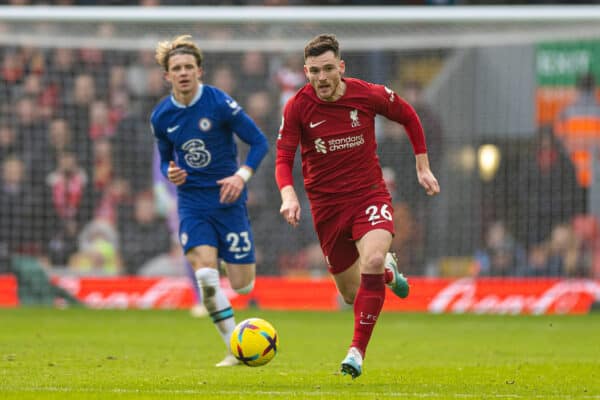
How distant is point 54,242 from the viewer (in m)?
18.9

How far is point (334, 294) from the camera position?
1862cm

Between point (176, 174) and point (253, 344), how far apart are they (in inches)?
72.0

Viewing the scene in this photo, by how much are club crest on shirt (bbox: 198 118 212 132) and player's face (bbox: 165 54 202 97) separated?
261mm

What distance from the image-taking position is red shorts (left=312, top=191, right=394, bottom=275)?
8461 mm

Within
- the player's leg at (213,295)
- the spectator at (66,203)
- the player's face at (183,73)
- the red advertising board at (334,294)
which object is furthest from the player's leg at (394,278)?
the spectator at (66,203)

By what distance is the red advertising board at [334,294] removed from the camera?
18000 mm

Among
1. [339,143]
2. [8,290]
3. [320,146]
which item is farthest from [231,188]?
[8,290]

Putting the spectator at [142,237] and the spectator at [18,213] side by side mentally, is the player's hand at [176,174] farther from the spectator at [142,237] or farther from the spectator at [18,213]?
the spectator at [18,213]

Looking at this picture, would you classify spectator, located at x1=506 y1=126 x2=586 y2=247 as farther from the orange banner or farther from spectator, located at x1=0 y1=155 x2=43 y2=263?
the orange banner

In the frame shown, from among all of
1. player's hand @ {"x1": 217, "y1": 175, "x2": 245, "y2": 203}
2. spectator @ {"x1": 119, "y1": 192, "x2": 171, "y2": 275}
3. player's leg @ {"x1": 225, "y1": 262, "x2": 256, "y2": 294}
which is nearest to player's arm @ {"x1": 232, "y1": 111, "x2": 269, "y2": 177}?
player's hand @ {"x1": 217, "y1": 175, "x2": 245, "y2": 203}

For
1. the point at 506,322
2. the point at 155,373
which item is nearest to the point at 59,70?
the point at 506,322

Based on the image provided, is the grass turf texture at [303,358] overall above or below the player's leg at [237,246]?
below

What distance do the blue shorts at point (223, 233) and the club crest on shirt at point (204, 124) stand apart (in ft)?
2.24

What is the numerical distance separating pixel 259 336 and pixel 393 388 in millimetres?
1257
